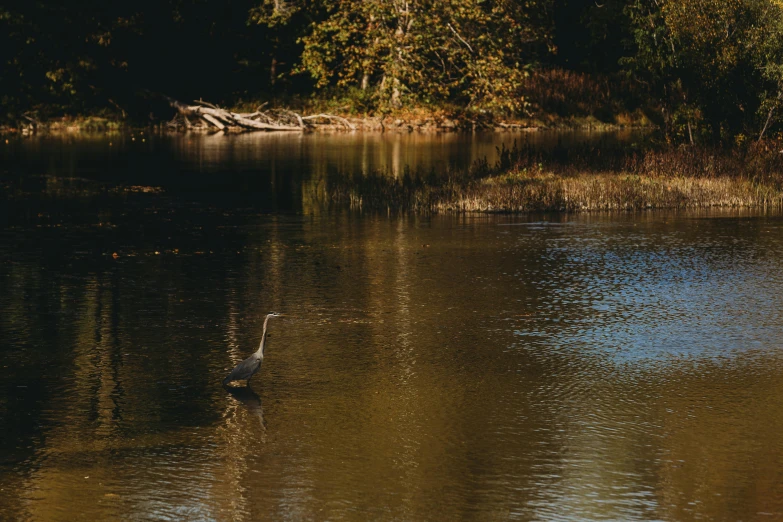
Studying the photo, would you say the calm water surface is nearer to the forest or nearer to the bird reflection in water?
the bird reflection in water

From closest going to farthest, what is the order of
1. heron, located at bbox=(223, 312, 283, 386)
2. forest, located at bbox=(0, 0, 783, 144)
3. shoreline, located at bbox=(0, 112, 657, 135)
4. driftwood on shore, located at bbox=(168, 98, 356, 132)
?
1. heron, located at bbox=(223, 312, 283, 386)
2. forest, located at bbox=(0, 0, 783, 144)
3. shoreline, located at bbox=(0, 112, 657, 135)
4. driftwood on shore, located at bbox=(168, 98, 356, 132)

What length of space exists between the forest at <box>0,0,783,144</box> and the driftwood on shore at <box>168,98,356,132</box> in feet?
5.66

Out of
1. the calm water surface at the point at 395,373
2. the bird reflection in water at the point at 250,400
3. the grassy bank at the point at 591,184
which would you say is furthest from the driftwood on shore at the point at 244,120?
the bird reflection in water at the point at 250,400

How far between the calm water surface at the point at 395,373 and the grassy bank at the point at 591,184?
3574 mm

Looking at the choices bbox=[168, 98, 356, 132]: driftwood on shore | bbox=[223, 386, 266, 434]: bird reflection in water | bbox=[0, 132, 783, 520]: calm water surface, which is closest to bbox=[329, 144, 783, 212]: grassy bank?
bbox=[0, 132, 783, 520]: calm water surface

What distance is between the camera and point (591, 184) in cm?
2734

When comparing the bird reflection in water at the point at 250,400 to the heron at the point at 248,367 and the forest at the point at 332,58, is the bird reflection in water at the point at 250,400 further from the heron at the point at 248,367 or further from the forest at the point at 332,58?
the forest at the point at 332,58

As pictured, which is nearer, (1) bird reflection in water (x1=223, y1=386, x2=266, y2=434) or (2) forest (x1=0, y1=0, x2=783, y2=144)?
(1) bird reflection in water (x1=223, y1=386, x2=266, y2=434)

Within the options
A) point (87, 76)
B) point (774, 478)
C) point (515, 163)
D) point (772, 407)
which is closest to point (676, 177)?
point (515, 163)

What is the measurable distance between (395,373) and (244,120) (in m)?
45.8

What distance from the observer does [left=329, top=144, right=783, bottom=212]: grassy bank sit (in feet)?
86.6

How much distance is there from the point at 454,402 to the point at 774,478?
2.89 metres

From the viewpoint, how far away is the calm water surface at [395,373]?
817 centimetres


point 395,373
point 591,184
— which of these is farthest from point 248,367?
point 591,184
